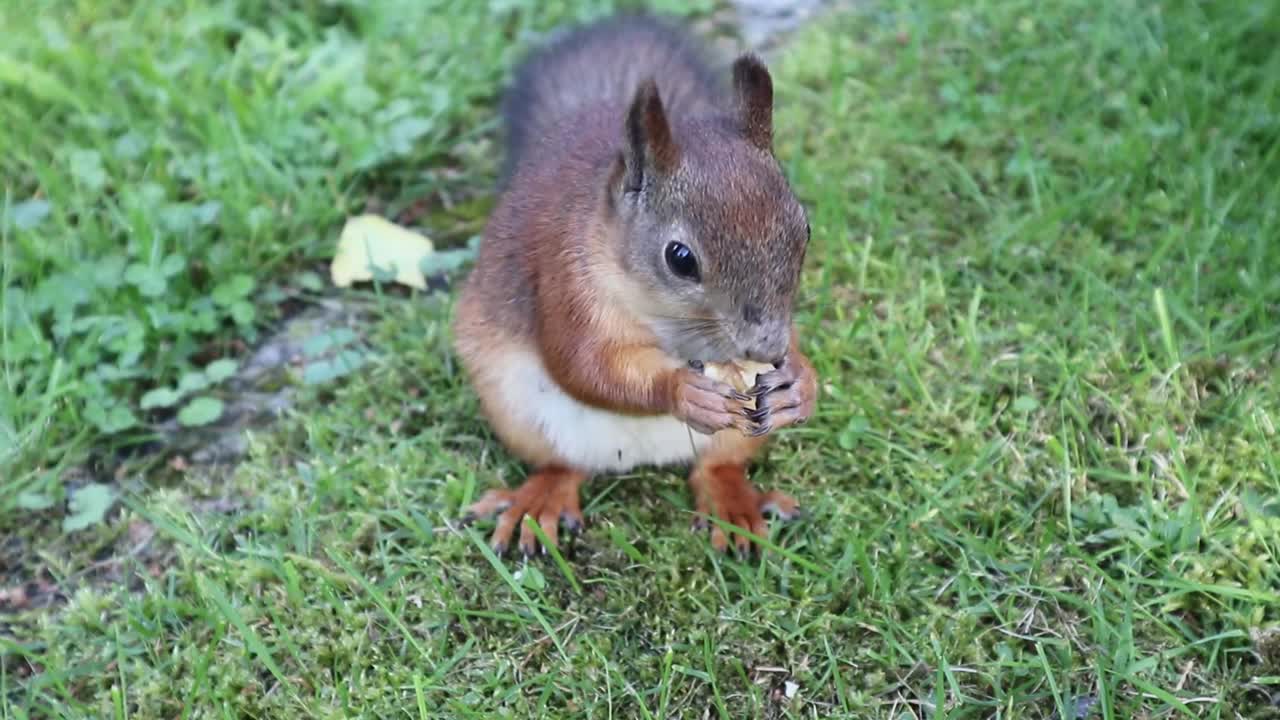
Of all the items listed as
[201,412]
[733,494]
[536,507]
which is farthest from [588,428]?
[201,412]

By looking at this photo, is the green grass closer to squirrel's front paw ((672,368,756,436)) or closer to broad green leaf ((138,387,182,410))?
broad green leaf ((138,387,182,410))

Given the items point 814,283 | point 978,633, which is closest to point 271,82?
point 814,283

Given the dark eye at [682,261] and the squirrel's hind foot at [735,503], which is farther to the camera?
the squirrel's hind foot at [735,503]

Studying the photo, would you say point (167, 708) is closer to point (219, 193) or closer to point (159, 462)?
point (159, 462)

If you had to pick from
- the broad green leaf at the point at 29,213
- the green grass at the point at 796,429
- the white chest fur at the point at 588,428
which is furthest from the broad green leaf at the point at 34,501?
Answer: the white chest fur at the point at 588,428

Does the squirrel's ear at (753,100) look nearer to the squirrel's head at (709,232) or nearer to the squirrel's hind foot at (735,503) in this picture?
the squirrel's head at (709,232)

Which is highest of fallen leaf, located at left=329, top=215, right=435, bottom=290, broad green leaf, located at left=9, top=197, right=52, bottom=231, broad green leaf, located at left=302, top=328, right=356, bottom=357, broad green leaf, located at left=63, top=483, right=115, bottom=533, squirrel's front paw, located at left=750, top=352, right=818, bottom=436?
squirrel's front paw, located at left=750, top=352, right=818, bottom=436

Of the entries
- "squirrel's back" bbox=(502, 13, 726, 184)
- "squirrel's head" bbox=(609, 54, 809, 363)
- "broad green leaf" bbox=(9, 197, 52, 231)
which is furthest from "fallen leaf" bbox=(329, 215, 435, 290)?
"squirrel's head" bbox=(609, 54, 809, 363)

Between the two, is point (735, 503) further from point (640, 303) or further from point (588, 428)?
point (640, 303)
